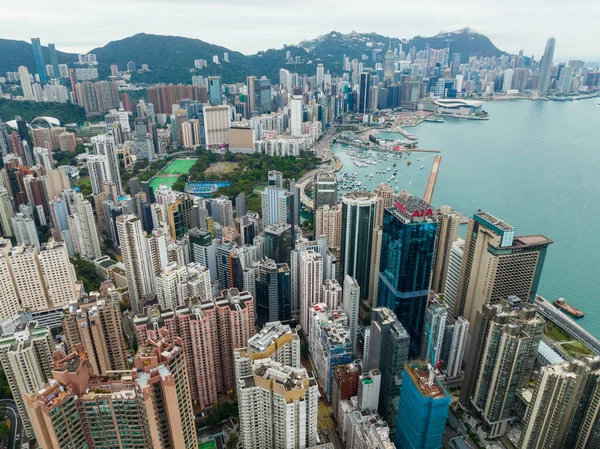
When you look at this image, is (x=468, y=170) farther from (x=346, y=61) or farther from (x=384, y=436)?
(x=346, y=61)

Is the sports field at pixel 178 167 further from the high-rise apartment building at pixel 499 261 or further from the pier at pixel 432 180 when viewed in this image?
the high-rise apartment building at pixel 499 261

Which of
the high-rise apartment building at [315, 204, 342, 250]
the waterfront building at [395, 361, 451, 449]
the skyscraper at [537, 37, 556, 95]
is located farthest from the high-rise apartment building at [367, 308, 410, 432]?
the skyscraper at [537, 37, 556, 95]

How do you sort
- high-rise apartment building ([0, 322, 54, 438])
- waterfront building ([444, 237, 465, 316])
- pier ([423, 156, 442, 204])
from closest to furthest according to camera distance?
high-rise apartment building ([0, 322, 54, 438]), waterfront building ([444, 237, 465, 316]), pier ([423, 156, 442, 204])

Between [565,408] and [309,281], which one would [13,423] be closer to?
[309,281]

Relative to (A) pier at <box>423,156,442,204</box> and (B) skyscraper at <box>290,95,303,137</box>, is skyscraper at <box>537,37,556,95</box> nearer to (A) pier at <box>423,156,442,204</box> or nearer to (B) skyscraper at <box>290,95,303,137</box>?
(A) pier at <box>423,156,442,204</box>

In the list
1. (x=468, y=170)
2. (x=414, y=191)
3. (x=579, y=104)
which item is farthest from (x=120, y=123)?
(x=579, y=104)

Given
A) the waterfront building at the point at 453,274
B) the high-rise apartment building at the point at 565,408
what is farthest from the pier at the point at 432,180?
the high-rise apartment building at the point at 565,408
